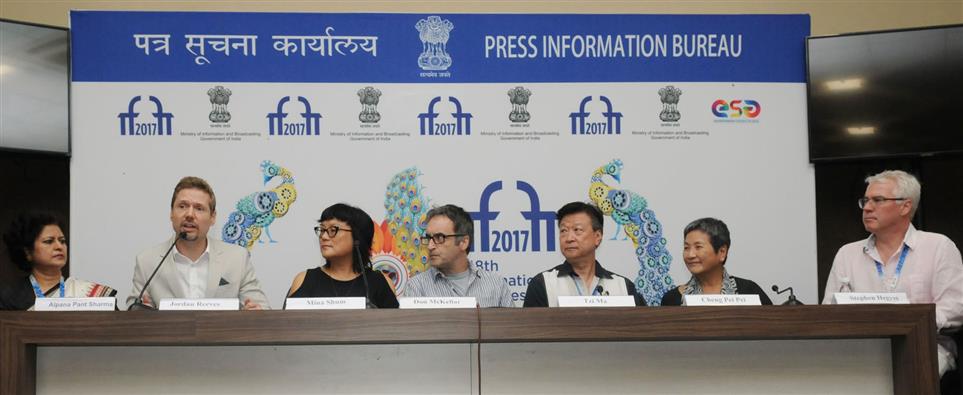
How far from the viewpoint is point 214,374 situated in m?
2.64

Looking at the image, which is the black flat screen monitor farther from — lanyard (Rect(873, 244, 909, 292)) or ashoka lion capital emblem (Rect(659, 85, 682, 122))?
lanyard (Rect(873, 244, 909, 292))

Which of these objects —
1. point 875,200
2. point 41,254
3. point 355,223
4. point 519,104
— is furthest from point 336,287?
point 875,200

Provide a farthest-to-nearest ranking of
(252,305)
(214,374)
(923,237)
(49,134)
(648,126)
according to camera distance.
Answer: (648,126) < (49,134) < (923,237) < (252,305) < (214,374)

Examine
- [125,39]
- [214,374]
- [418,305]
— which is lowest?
[214,374]

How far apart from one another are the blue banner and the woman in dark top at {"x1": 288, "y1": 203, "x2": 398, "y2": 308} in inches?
41.9

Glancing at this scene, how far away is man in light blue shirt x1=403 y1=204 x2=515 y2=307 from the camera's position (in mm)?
3947

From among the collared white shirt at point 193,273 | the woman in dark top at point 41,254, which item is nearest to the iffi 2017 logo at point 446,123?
the collared white shirt at point 193,273

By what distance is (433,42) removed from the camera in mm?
4676

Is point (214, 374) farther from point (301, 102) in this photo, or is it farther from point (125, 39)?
point (125, 39)

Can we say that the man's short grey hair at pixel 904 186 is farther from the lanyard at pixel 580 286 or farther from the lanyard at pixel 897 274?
the lanyard at pixel 580 286

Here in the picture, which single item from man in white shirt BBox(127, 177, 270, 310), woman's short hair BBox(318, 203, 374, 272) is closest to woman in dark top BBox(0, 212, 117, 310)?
man in white shirt BBox(127, 177, 270, 310)

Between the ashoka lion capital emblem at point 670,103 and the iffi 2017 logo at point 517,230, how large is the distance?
0.76m

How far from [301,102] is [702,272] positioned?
6.89ft

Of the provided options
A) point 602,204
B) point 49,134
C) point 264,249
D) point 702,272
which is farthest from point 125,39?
point 702,272
